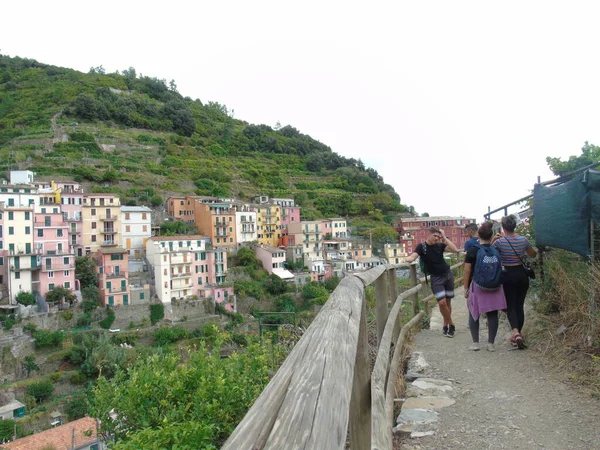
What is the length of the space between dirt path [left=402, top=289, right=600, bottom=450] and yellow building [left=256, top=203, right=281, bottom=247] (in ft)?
143

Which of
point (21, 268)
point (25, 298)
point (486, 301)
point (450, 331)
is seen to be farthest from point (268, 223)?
point (486, 301)

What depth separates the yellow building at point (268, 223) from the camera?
47.4m

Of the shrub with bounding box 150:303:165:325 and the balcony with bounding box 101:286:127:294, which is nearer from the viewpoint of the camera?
the balcony with bounding box 101:286:127:294

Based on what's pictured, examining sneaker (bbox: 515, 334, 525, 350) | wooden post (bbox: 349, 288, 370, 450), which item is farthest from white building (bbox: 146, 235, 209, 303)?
wooden post (bbox: 349, 288, 370, 450)

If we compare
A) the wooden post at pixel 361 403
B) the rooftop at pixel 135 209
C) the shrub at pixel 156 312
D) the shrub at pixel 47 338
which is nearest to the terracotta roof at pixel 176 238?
the rooftop at pixel 135 209

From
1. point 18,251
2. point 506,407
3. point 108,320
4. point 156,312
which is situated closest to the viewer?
point 506,407

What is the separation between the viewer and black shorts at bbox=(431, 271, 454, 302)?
5.00 m

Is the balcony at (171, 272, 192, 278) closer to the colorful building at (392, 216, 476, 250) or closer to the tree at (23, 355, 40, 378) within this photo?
the tree at (23, 355, 40, 378)

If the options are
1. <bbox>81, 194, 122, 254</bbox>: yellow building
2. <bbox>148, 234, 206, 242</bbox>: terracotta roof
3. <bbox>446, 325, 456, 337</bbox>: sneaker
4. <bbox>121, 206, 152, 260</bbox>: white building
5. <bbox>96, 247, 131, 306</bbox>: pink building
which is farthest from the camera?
<bbox>121, 206, 152, 260</bbox>: white building

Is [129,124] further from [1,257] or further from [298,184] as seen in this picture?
[1,257]

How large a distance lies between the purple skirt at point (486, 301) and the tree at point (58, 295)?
31.7 meters

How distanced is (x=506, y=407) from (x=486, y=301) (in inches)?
59.2

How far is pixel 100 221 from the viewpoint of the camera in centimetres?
3778

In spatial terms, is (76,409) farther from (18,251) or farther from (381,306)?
(381,306)
